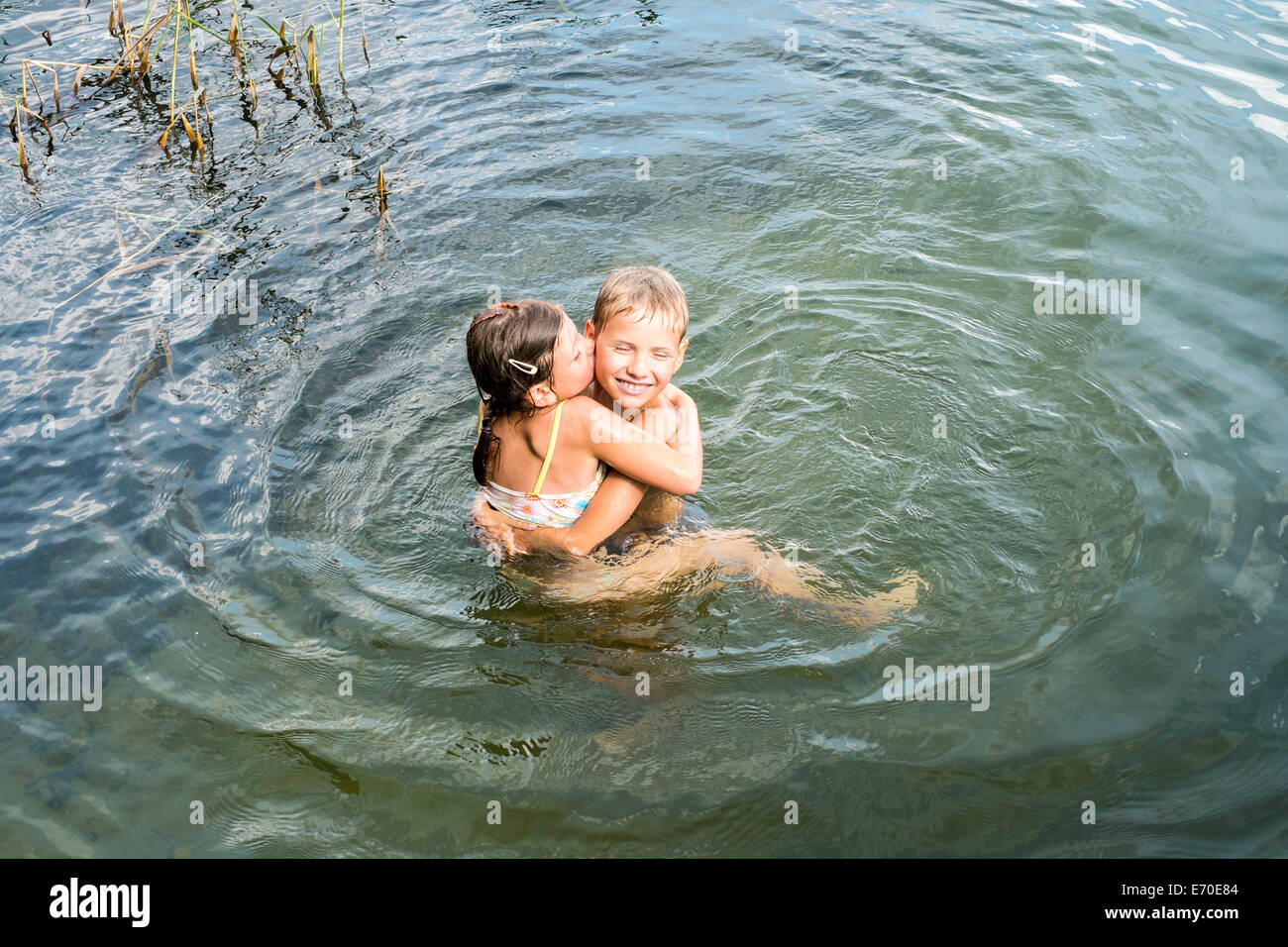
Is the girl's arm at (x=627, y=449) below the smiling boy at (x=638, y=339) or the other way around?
below

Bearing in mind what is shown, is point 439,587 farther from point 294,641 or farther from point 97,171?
point 97,171

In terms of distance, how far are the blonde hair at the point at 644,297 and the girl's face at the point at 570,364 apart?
14 centimetres

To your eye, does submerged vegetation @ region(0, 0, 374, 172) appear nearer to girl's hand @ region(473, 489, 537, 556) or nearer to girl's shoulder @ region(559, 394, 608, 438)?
girl's hand @ region(473, 489, 537, 556)

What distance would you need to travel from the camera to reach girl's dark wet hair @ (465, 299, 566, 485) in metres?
4.10

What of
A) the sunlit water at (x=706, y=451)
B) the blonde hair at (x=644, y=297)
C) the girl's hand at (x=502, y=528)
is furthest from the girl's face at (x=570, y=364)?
the sunlit water at (x=706, y=451)

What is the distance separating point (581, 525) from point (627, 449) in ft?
1.53

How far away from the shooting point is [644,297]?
4.26 meters

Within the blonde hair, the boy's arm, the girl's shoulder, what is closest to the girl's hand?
the boy's arm

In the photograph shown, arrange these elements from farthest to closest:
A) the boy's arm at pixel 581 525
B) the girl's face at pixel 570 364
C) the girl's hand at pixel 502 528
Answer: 1. the girl's hand at pixel 502 528
2. the boy's arm at pixel 581 525
3. the girl's face at pixel 570 364

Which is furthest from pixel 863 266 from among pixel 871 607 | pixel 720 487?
pixel 871 607

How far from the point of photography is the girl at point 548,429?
4.13 m

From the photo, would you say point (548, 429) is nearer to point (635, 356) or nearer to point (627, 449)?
point (627, 449)

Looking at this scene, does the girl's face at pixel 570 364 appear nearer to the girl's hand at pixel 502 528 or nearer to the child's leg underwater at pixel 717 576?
the girl's hand at pixel 502 528

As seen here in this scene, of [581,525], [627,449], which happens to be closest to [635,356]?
[627,449]
